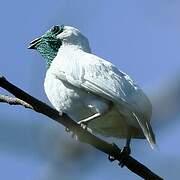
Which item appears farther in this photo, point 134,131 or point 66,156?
point 134,131

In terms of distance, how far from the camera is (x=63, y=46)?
508cm

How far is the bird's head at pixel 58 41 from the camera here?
16.6 feet

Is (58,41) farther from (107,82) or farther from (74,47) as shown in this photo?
(107,82)

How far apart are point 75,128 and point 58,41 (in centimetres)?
214

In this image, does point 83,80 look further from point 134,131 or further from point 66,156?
point 66,156

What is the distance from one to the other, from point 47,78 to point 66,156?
2.78 m

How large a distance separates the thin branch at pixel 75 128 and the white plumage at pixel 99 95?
20.8 inches

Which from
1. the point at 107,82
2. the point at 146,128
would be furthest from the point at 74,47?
the point at 146,128

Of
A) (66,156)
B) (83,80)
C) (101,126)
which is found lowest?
(101,126)

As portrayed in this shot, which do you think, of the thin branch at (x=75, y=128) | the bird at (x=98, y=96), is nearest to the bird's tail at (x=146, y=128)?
the bird at (x=98, y=96)

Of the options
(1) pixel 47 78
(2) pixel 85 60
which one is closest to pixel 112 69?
(2) pixel 85 60

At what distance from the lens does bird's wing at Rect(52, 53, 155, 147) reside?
385cm

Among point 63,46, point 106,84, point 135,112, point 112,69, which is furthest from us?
point 63,46

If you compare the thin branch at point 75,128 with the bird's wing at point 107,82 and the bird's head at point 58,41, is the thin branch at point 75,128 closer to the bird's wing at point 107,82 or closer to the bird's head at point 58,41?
the bird's wing at point 107,82
